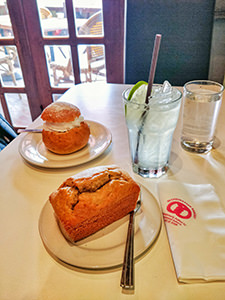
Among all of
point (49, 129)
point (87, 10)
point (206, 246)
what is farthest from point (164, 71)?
→ point (206, 246)

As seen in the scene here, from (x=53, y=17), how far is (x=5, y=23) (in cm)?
38

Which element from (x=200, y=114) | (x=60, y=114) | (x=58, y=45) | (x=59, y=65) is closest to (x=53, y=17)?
(x=58, y=45)

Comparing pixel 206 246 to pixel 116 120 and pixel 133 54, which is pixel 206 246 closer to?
pixel 116 120

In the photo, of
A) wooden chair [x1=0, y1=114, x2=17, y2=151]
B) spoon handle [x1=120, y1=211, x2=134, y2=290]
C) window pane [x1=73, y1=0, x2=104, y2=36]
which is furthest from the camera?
window pane [x1=73, y1=0, x2=104, y2=36]

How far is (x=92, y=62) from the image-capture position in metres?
2.02

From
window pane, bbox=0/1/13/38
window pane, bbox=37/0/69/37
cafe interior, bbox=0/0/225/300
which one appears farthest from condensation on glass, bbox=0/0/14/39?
cafe interior, bbox=0/0/225/300

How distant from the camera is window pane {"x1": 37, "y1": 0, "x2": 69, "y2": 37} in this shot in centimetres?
186

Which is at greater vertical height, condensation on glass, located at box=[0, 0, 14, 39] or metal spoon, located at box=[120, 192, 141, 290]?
condensation on glass, located at box=[0, 0, 14, 39]

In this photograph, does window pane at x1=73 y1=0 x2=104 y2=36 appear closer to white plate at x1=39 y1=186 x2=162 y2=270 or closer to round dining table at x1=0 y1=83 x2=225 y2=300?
round dining table at x1=0 y1=83 x2=225 y2=300

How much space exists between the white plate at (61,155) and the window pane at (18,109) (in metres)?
1.55

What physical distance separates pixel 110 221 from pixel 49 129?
0.38m

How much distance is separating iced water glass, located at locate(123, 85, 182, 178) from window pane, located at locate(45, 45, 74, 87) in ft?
4.88

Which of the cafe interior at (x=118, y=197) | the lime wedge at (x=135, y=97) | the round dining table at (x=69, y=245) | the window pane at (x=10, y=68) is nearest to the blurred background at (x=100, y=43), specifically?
the window pane at (x=10, y=68)

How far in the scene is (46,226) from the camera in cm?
53
